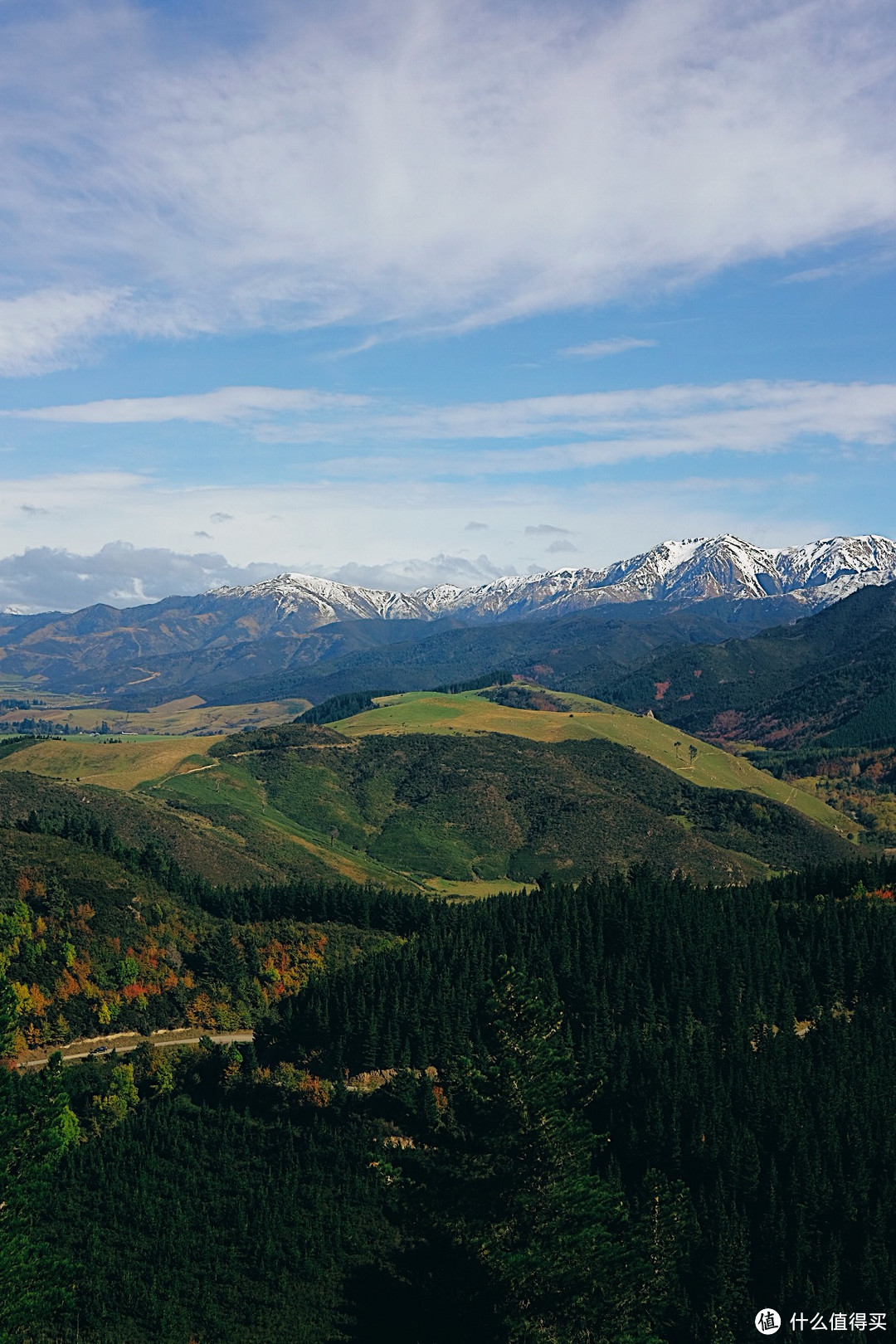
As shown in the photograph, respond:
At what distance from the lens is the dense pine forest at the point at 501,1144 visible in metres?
53.3

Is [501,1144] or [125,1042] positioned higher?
[501,1144]

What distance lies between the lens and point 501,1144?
2045 inches

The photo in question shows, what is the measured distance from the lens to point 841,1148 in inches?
4173

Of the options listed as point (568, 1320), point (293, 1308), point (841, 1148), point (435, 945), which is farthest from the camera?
point (435, 945)

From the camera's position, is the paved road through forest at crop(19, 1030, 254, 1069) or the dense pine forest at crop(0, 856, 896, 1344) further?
the paved road through forest at crop(19, 1030, 254, 1069)

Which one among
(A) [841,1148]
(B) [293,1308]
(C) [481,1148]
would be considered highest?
(C) [481,1148]

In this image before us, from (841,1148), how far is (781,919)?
78.5 metres

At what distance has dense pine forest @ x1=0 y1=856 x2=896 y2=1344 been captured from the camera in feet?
175

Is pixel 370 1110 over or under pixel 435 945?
under

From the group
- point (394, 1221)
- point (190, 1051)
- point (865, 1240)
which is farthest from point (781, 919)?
point (394, 1221)

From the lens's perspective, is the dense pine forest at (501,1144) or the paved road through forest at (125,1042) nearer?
the dense pine forest at (501,1144)

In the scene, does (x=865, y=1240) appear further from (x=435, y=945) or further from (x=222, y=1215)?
(x=435, y=945)

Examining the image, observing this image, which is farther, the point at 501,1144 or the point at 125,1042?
the point at 125,1042

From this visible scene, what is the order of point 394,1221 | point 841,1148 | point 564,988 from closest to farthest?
point 394,1221, point 841,1148, point 564,988
